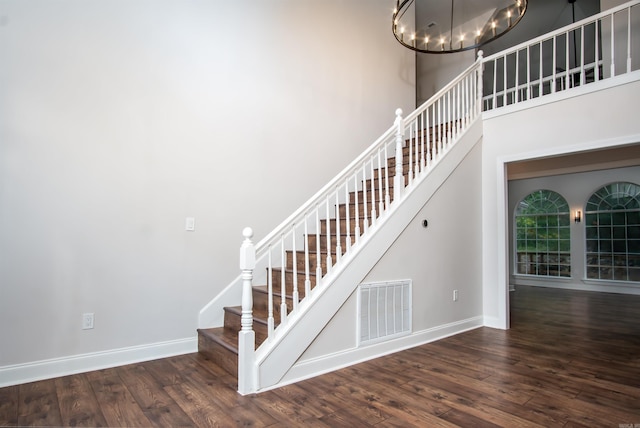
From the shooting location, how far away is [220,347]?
296 cm

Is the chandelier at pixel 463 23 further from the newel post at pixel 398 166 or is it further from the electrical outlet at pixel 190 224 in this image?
the electrical outlet at pixel 190 224

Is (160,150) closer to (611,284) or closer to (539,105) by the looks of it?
(539,105)

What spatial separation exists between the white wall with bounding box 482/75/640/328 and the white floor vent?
59.3 inches

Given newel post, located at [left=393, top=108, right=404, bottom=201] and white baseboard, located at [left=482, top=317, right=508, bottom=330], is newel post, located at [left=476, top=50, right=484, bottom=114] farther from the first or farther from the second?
white baseboard, located at [left=482, top=317, right=508, bottom=330]

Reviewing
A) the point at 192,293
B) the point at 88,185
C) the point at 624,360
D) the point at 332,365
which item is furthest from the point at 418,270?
the point at 88,185

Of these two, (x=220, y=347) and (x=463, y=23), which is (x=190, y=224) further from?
(x=463, y=23)

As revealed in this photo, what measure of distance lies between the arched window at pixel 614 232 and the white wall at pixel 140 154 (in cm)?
664

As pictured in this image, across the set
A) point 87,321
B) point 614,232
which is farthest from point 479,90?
point 614,232

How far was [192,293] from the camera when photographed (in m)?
3.40

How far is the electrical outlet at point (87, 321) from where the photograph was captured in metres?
2.88

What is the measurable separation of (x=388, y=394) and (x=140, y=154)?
277 cm

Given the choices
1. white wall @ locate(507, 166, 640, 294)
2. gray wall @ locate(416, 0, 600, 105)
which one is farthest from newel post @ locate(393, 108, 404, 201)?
white wall @ locate(507, 166, 640, 294)

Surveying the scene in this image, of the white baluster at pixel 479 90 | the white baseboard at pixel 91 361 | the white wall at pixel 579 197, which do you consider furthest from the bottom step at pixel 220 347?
the white wall at pixel 579 197

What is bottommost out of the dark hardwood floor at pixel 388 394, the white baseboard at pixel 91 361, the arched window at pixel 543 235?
the dark hardwood floor at pixel 388 394
